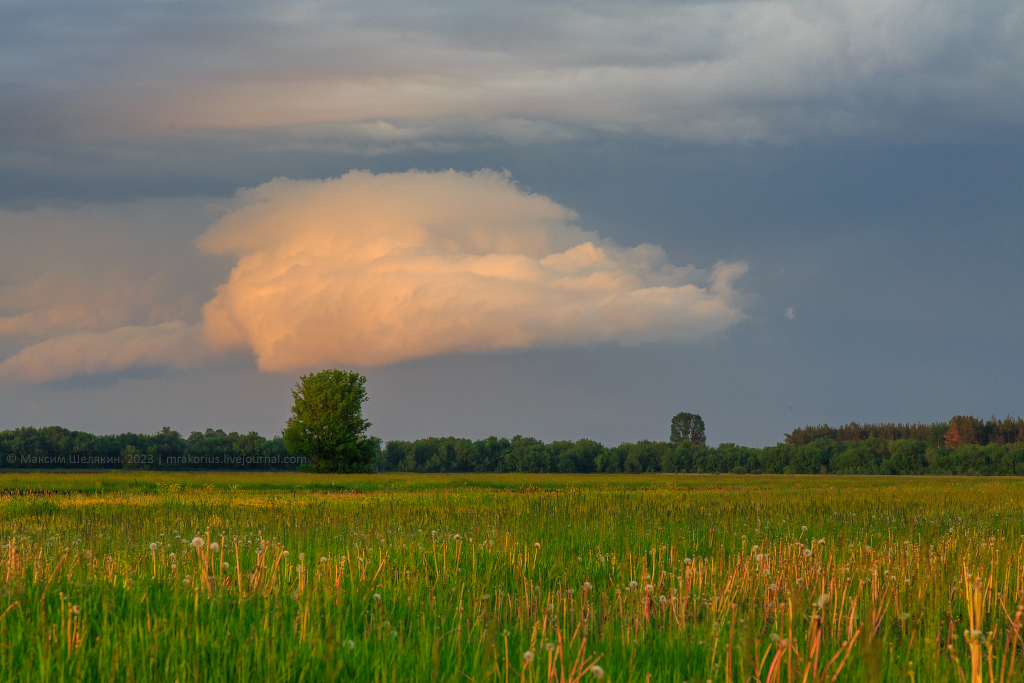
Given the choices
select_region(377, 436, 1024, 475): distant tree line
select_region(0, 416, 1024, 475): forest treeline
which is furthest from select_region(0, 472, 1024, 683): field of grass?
select_region(377, 436, 1024, 475): distant tree line

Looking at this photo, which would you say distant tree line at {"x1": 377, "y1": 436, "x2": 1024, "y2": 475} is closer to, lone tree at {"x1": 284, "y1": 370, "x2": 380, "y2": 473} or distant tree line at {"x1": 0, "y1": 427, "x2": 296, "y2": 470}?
distant tree line at {"x1": 0, "y1": 427, "x2": 296, "y2": 470}

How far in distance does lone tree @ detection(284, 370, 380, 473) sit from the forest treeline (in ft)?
79.5

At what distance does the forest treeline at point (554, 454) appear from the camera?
414 ft

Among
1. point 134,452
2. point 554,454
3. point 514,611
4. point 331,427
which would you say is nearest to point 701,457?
point 554,454

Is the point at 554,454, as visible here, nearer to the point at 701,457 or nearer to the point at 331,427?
the point at 701,457

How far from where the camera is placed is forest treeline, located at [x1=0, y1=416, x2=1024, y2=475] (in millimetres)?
126062

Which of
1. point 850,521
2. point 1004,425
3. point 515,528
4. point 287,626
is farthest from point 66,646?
point 1004,425

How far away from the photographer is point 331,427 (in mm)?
89938

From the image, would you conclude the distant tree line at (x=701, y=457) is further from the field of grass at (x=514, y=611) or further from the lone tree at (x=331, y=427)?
the field of grass at (x=514, y=611)

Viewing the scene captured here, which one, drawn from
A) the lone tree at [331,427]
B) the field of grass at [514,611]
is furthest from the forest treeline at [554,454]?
the field of grass at [514,611]

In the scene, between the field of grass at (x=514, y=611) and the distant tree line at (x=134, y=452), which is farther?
the distant tree line at (x=134, y=452)

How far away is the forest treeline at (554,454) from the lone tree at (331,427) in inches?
954

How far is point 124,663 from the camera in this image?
4344 millimetres

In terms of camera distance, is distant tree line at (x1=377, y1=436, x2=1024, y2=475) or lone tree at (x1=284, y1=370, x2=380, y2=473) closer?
lone tree at (x1=284, y1=370, x2=380, y2=473)
